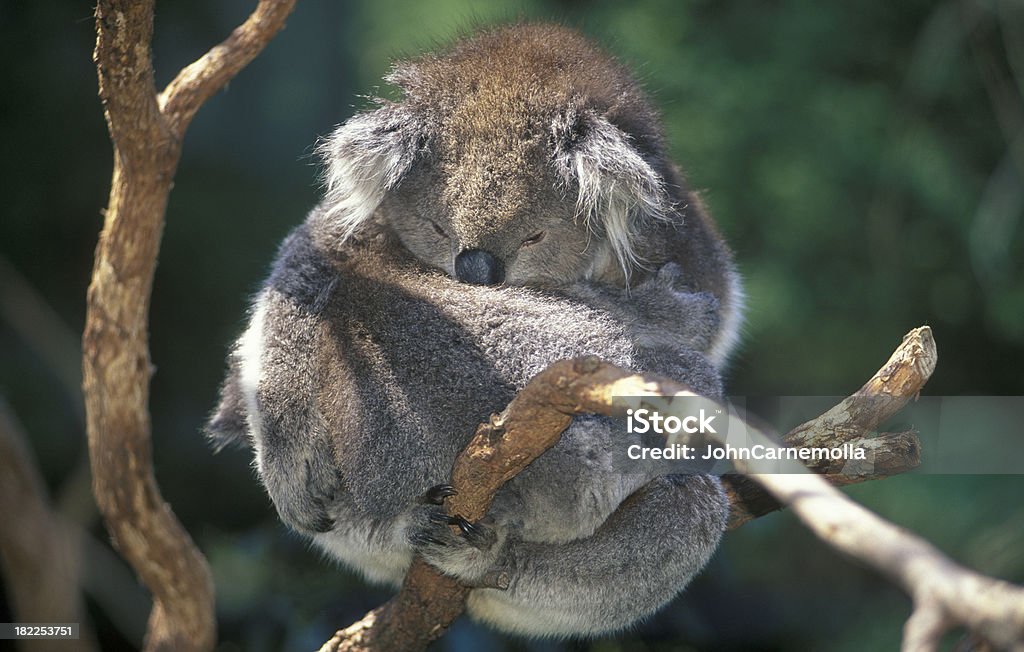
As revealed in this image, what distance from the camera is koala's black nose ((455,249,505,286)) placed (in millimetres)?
2096

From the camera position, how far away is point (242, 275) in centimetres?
470

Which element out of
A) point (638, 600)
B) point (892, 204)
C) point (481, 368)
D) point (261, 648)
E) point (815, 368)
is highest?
point (481, 368)

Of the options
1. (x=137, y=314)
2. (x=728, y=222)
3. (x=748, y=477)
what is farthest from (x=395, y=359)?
(x=728, y=222)

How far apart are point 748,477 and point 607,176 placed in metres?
0.74

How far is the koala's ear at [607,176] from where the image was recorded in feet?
6.99

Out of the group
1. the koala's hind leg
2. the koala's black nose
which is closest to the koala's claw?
the koala's hind leg

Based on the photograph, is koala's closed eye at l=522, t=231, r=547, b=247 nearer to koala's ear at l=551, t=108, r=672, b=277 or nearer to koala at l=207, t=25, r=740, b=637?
koala at l=207, t=25, r=740, b=637

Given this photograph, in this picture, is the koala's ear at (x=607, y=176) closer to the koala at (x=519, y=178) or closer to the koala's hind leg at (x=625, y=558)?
the koala at (x=519, y=178)

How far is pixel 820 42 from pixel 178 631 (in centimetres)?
386

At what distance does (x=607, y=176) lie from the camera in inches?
83.9

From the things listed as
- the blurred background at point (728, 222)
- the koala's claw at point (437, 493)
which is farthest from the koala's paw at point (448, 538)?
the blurred background at point (728, 222)

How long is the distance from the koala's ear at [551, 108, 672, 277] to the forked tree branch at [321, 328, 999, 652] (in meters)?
0.62

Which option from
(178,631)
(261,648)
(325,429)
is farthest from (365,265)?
(261,648)

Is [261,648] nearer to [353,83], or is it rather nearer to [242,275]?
[242,275]
